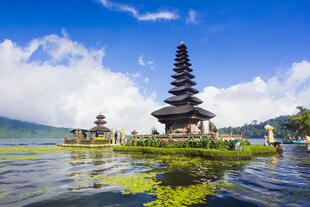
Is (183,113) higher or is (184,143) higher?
(183,113)

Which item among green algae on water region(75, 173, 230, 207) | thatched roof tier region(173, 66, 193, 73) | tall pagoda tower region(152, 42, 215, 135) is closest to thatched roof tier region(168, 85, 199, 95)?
tall pagoda tower region(152, 42, 215, 135)

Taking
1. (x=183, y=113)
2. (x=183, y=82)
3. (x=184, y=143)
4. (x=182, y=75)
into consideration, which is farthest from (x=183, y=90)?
(x=184, y=143)

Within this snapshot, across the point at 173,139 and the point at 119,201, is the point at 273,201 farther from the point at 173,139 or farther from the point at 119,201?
the point at 173,139

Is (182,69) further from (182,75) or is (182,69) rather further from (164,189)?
(164,189)

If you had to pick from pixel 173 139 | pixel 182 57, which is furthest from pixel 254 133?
pixel 173 139

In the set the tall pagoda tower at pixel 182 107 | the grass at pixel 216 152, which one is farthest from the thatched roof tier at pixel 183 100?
the grass at pixel 216 152

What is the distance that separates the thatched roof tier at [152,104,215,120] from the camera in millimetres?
29102

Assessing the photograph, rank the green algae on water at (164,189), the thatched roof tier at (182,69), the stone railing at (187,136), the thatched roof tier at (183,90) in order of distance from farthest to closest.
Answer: the thatched roof tier at (182,69), the thatched roof tier at (183,90), the stone railing at (187,136), the green algae on water at (164,189)

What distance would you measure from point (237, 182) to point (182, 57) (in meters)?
33.7

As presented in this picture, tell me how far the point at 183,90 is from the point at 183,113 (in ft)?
24.0

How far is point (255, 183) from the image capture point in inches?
339

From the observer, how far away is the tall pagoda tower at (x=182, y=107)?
3002 cm

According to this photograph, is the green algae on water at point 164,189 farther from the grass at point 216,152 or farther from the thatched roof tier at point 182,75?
the thatched roof tier at point 182,75

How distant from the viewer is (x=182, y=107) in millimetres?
31469
